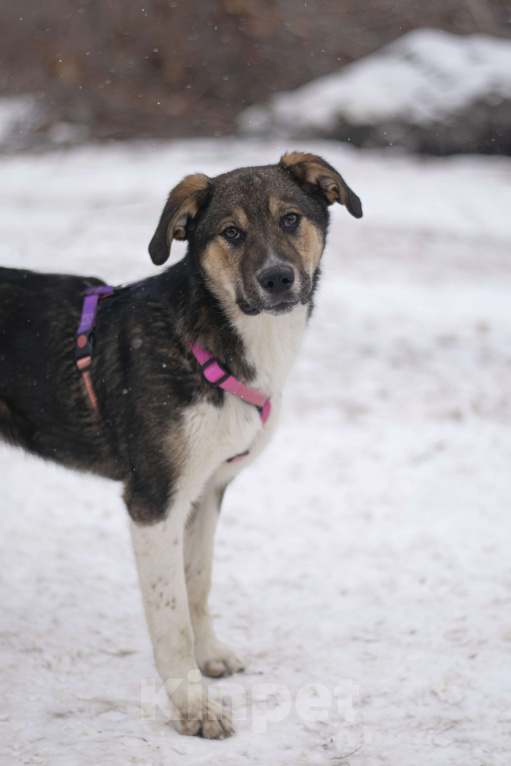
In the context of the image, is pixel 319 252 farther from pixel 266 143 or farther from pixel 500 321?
pixel 266 143

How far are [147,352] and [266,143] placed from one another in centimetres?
974

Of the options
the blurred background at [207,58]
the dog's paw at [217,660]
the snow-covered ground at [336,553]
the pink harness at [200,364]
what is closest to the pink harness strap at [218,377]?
the pink harness at [200,364]

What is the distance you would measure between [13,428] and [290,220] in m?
1.69

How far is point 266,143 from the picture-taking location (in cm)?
1196

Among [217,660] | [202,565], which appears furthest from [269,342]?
[217,660]

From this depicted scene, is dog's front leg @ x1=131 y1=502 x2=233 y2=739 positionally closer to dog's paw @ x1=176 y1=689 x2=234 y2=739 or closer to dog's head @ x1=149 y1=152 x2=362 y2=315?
dog's paw @ x1=176 y1=689 x2=234 y2=739

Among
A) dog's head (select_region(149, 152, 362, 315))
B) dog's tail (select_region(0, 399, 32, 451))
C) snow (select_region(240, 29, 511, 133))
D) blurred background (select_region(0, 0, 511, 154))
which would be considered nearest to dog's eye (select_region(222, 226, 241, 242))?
dog's head (select_region(149, 152, 362, 315))

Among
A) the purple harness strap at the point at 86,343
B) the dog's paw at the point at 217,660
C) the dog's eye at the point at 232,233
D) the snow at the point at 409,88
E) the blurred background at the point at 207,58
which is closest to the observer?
the dog's eye at the point at 232,233

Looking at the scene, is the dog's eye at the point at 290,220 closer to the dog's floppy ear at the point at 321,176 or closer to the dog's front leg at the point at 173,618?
the dog's floppy ear at the point at 321,176

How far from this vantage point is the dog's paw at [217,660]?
3492 mm

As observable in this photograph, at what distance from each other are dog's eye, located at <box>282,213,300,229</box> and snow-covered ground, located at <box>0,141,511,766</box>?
546 millimetres

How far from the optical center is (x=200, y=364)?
3072 millimetres

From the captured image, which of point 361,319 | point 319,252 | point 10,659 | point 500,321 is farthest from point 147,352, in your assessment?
point 500,321

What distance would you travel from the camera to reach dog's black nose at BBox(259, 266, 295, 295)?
2.89 m
